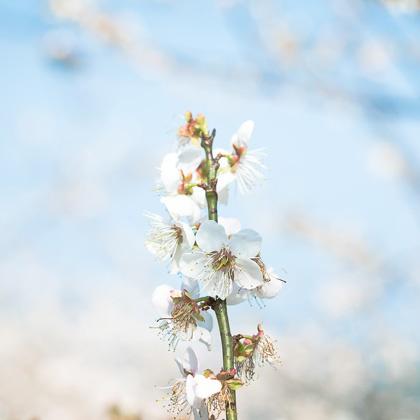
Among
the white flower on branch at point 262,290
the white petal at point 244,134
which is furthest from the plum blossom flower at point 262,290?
the white petal at point 244,134

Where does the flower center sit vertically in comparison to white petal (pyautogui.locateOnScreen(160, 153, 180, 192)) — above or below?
below

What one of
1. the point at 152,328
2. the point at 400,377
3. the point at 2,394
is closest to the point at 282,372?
the point at 400,377

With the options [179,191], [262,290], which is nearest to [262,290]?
[262,290]

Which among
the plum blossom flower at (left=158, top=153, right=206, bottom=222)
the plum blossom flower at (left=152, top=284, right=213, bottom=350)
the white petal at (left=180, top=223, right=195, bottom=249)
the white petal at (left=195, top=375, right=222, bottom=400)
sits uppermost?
the plum blossom flower at (left=158, top=153, right=206, bottom=222)

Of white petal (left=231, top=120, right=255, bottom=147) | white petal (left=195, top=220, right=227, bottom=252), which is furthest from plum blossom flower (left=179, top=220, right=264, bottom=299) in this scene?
white petal (left=231, top=120, right=255, bottom=147)

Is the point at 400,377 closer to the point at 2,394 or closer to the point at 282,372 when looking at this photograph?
the point at 282,372

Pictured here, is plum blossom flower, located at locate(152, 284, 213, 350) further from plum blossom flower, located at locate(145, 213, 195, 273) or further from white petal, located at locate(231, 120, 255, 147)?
white petal, located at locate(231, 120, 255, 147)
